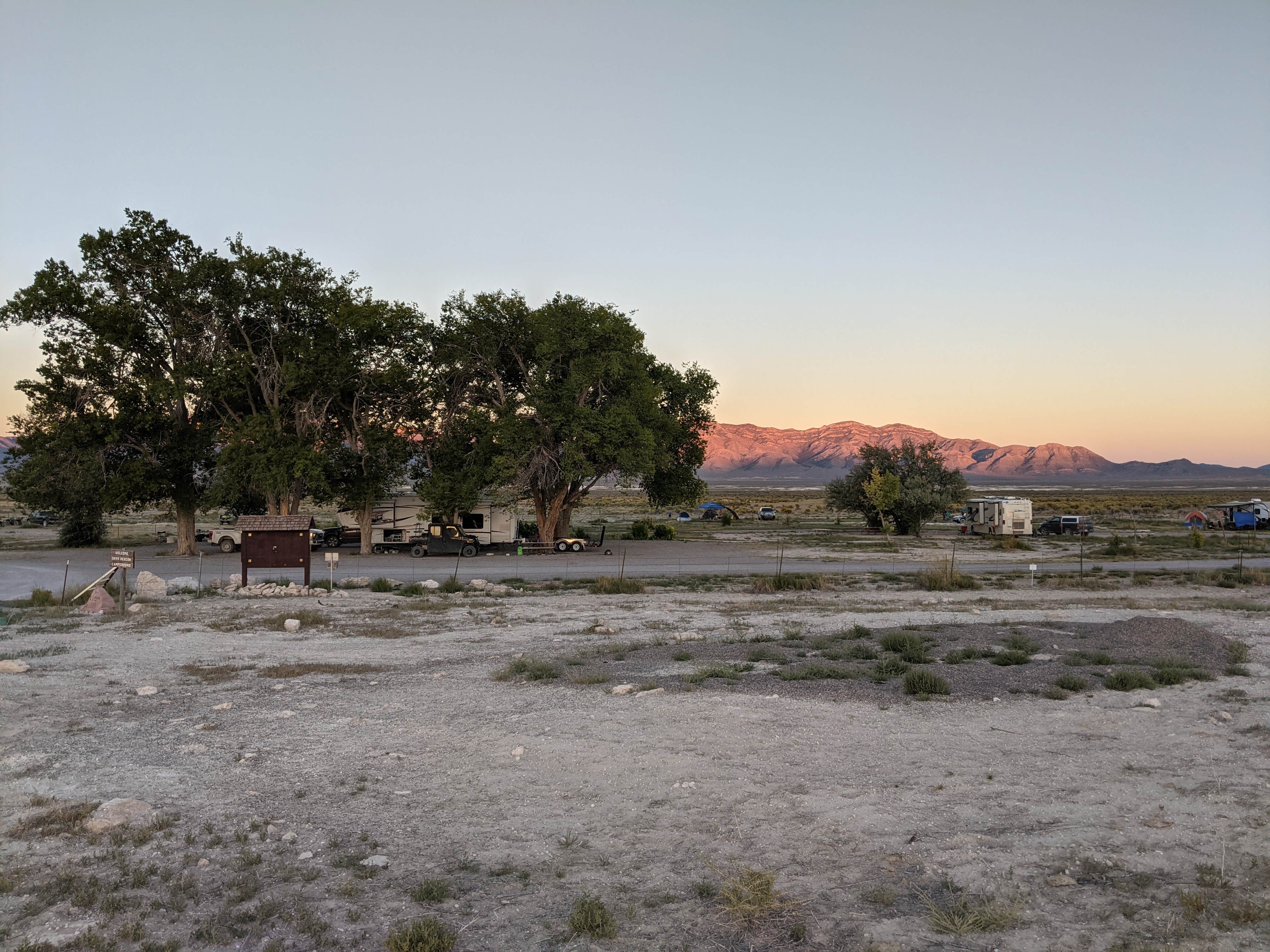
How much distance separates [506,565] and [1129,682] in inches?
942

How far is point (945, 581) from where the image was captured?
25188 mm

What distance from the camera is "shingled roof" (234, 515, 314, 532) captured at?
23.1m

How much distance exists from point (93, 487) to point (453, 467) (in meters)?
15.2

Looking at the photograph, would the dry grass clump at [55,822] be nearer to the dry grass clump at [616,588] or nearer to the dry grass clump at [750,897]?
the dry grass clump at [750,897]

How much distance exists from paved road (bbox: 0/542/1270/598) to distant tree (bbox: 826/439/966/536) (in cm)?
1456

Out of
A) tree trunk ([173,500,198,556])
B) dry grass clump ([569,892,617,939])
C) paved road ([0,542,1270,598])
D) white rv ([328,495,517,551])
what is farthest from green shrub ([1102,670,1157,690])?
tree trunk ([173,500,198,556])

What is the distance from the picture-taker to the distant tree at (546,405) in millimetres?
36094

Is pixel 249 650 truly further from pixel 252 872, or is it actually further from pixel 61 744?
pixel 252 872

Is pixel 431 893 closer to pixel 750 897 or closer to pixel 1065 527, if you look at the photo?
pixel 750 897

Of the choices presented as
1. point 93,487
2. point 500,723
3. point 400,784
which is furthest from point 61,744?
point 93,487

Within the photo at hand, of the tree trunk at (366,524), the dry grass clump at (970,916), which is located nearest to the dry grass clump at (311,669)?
the dry grass clump at (970,916)

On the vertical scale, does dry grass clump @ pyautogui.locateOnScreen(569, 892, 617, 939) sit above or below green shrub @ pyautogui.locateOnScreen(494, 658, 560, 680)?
above

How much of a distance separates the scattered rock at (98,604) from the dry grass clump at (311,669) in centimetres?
823

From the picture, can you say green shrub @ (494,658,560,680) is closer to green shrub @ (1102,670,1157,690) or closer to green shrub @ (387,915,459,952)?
green shrub @ (387,915,459,952)
